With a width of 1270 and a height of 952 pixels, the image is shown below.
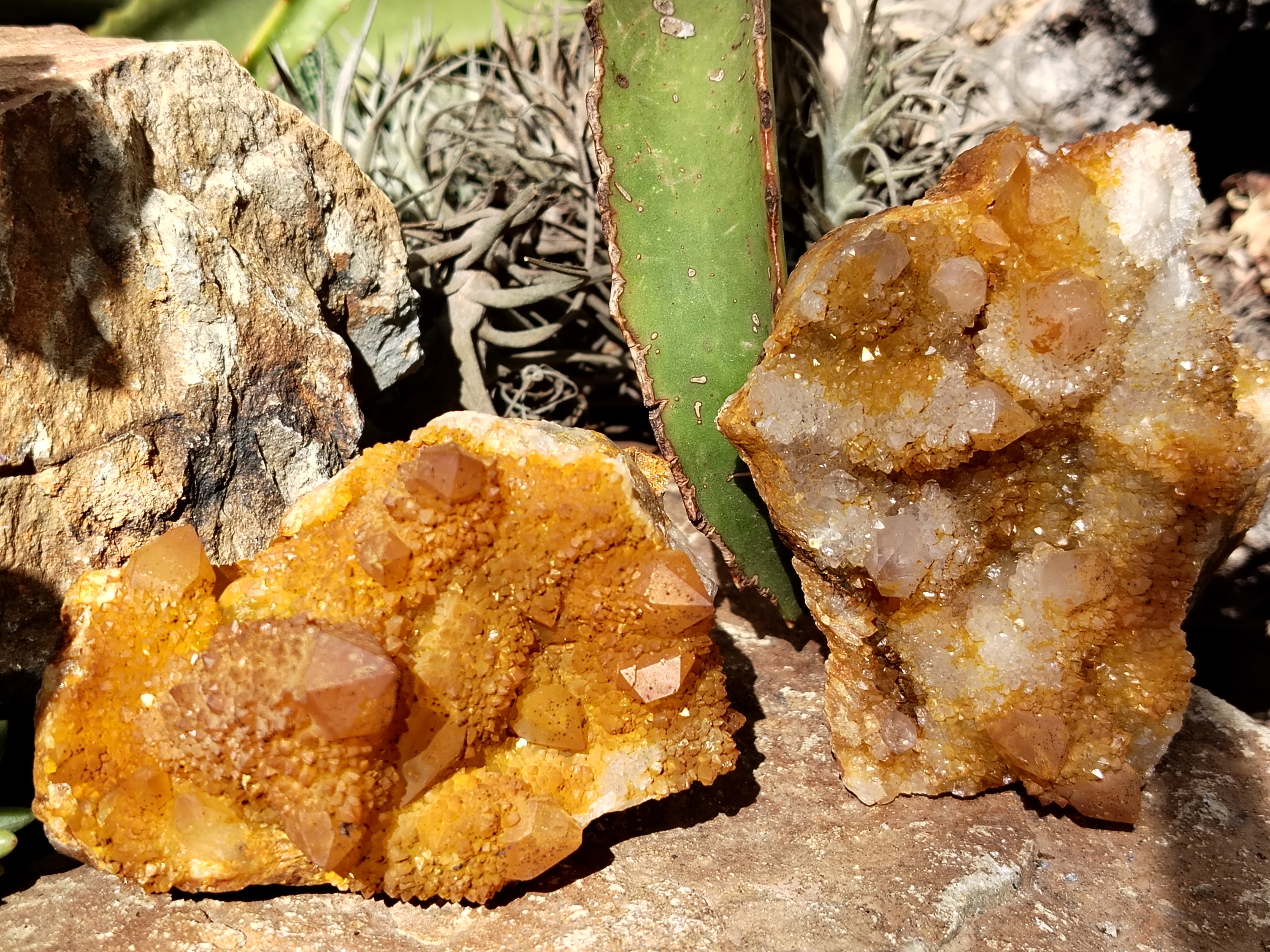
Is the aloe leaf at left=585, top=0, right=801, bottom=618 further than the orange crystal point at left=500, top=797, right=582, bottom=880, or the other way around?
the aloe leaf at left=585, top=0, right=801, bottom=618

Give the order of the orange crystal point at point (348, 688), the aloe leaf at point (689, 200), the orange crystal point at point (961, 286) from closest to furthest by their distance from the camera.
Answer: the orange crystal point at point (348, 688) < the orange crystal point at point (961, 286) < the aloe leaf at point (689, 200)

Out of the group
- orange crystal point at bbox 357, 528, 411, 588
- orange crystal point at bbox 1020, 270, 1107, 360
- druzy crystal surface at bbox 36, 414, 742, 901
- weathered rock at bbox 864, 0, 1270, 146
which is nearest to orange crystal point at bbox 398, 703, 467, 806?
druzy crystal surface at bbox 36, 414, 742, 901

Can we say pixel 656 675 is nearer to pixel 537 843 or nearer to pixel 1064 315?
pixel 537 843

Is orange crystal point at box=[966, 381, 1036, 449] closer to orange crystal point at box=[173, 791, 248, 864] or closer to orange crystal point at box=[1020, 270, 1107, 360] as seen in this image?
orange crystal point at box=[1020, 270, 1107, 360]

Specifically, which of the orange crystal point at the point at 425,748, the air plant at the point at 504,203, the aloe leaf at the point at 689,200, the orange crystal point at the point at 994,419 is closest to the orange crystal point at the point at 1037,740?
the orange crystal point at the point at 994,419

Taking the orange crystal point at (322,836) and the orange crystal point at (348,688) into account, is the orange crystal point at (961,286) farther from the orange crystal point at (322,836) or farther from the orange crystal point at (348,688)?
the orange crystal point at (322,836)

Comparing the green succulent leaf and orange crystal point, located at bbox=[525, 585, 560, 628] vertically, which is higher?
orange crystal point, located at bbox=[525, 585, 560, 628]

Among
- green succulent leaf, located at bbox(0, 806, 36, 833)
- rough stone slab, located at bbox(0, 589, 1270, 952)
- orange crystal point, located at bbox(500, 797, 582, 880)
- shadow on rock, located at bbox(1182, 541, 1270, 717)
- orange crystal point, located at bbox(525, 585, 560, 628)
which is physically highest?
orange crystal point, located at bbox(525, 585, 560, 628)
